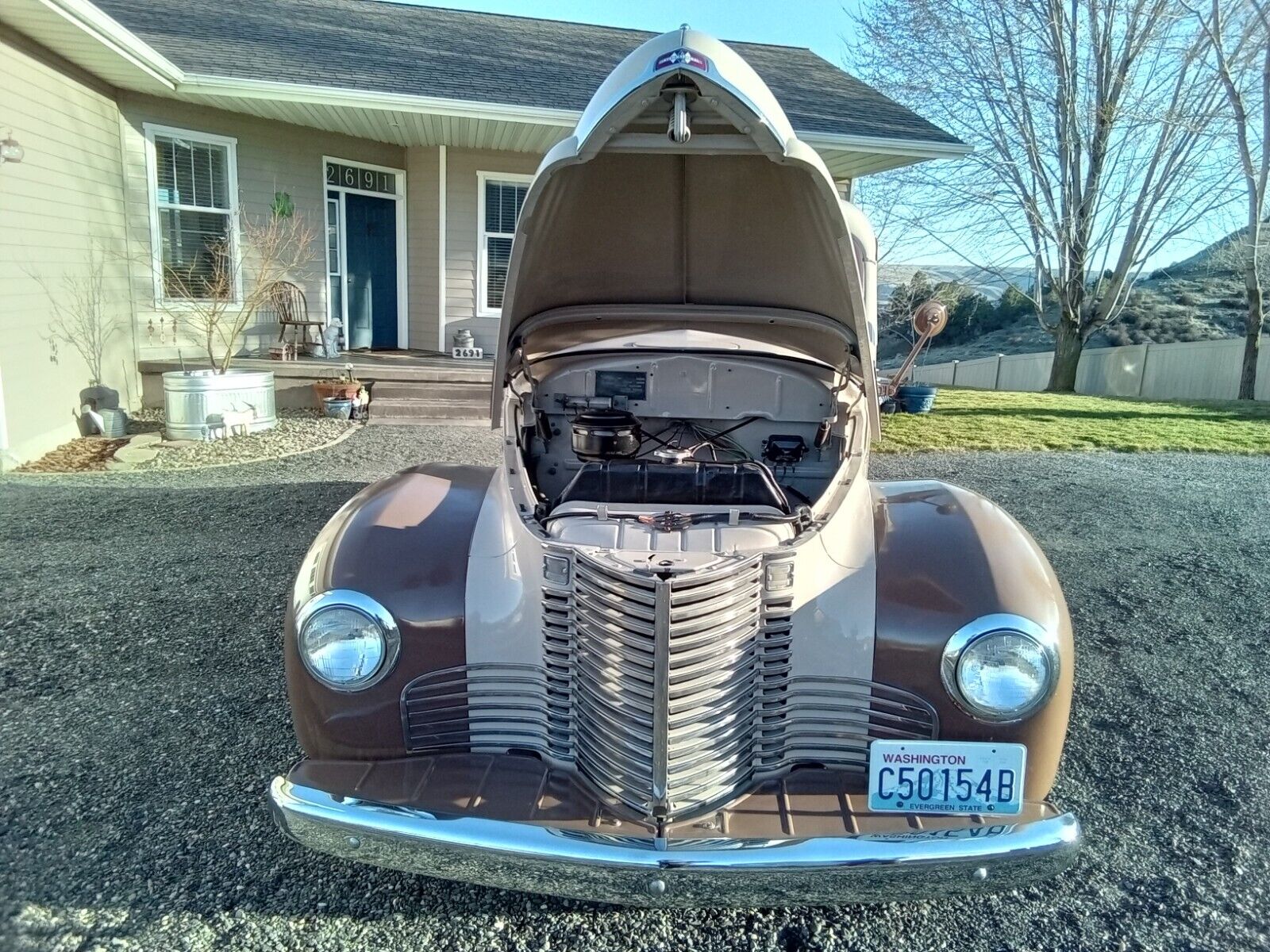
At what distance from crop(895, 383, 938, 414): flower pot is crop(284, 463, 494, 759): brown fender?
1070 cm

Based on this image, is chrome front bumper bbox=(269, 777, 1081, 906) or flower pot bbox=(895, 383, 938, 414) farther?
flower pot bbox=(895, 383, 938, 414)

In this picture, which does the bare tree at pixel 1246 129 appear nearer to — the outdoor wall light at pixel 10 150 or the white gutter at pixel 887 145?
the white gutter at pixel 887 145

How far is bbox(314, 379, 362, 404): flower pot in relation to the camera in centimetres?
999

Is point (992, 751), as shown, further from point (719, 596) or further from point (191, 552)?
point (191, 552)

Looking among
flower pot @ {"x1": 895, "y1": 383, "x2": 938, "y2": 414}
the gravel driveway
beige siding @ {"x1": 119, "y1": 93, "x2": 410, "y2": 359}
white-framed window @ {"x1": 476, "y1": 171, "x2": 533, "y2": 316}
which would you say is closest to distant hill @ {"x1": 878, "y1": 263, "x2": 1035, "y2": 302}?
flower pot @ {"x1": 895, "y1": 383, "x2": 938, "y2": 414}

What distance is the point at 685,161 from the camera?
3270 millimetres

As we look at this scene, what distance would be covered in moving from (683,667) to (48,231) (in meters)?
9.05

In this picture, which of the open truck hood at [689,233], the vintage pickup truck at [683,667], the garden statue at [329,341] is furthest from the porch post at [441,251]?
the vintage pickup truck at [683,667]

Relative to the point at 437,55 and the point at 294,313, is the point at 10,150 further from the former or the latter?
the point at 437,55

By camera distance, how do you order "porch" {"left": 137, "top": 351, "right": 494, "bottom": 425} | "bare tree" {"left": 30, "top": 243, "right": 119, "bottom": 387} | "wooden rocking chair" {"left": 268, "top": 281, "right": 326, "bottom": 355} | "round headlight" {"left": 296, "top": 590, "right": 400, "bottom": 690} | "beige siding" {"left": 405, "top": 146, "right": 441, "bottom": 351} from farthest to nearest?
"beige siding" {"left": 405, "top": 146, "right": 441, "bottom": 351} → "wooden rocking chair" {"left": 268, "top": 281, "right": 326, "bottom": 355} → "porch" {"left": 137, "top": 351, "right": 494, "bottom": 425} → "bare tree" {"left": 30, "top": 243, "right": 119, "bottom": 387} → "round headlight" {"left": 296, "top": 590, "right": 400, "bottom": 690}

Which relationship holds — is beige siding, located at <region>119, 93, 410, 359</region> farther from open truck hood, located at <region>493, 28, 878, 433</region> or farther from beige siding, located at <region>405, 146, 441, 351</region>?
open truck hood, located at <region>493, 28, 878, 433</region>

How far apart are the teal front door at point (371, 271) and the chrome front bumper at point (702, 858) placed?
11362 mm

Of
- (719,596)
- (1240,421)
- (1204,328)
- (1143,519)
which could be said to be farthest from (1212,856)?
(1204,328)

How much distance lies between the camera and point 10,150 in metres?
7.59
